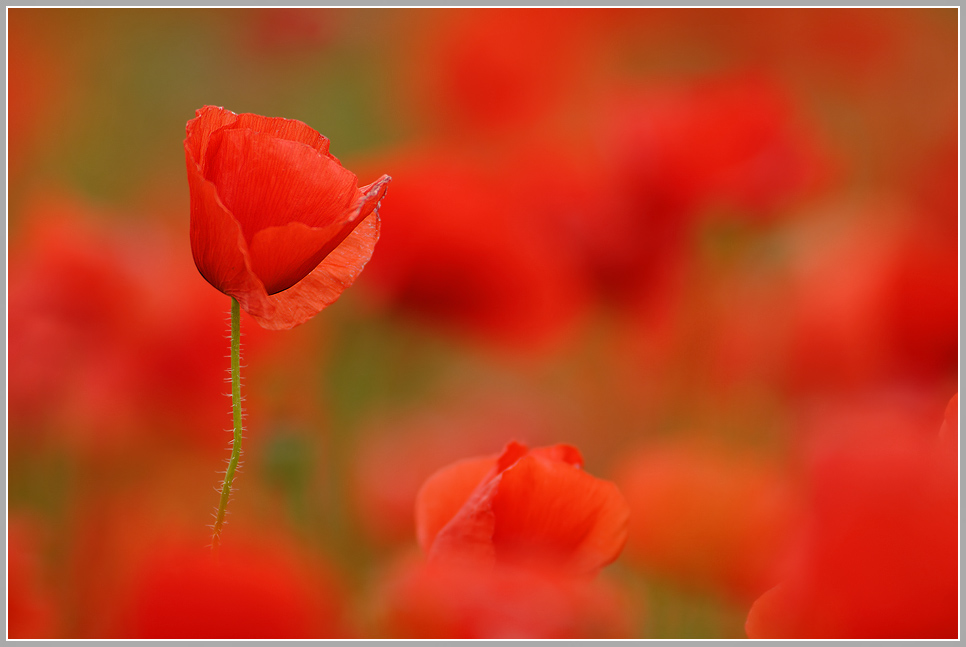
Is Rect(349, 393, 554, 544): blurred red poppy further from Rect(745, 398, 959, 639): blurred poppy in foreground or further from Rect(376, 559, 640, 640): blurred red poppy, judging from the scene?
Rect(745, 398, 959, 639): blurred poppy in foreground

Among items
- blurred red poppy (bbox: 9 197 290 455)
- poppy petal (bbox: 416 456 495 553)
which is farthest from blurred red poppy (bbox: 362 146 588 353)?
poppy petal (bbox: 416 456 495 553)

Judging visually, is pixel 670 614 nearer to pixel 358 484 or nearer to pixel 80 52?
pixel 358 484

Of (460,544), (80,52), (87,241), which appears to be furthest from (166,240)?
(460,544)

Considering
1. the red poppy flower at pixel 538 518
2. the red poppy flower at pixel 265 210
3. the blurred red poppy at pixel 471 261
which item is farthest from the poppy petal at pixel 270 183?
the blurred red poppy at pixel 471 261

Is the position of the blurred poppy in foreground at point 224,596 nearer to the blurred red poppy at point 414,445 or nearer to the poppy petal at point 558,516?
the blurred red poppy at point 414,445

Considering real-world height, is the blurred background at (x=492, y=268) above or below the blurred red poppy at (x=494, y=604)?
above

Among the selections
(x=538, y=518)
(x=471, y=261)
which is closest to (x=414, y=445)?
(x=471, y=261)
